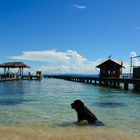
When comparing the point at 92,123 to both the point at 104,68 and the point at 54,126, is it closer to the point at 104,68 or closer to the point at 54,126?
the point at 54,126

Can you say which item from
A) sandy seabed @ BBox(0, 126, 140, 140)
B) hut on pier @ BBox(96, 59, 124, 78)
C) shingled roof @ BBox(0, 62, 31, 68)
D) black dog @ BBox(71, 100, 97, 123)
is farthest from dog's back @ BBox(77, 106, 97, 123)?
shingled roof @ BBox(0, 62, 31, 68)

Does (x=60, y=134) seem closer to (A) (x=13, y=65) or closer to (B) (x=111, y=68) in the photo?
(B) (x=111, y=68)

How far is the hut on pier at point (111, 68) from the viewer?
204ft

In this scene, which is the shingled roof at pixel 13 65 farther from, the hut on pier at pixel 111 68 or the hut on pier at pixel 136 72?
the hut on pier at pixel 136 72

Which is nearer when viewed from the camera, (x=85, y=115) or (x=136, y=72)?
(x=85, y=115)

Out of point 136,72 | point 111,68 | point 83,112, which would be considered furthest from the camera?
point 111,68

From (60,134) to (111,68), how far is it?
51745 mm

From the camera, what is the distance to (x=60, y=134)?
39.9 feet

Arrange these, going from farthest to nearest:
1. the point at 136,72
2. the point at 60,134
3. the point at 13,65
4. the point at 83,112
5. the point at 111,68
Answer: the point at 13,65, the point at 111,68, the point at 136,72, the point at 83,112, the point at 60,134

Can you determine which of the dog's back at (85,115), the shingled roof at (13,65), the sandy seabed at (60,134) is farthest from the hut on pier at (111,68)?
the sandy seabed at (60,134)

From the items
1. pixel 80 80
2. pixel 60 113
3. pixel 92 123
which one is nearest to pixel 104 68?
pixel 80 80

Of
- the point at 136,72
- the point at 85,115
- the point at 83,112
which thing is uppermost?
the point at 136,72

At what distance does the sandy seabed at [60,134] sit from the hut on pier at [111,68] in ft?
162

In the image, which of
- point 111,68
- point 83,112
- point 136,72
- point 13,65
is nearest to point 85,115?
point 83,112
